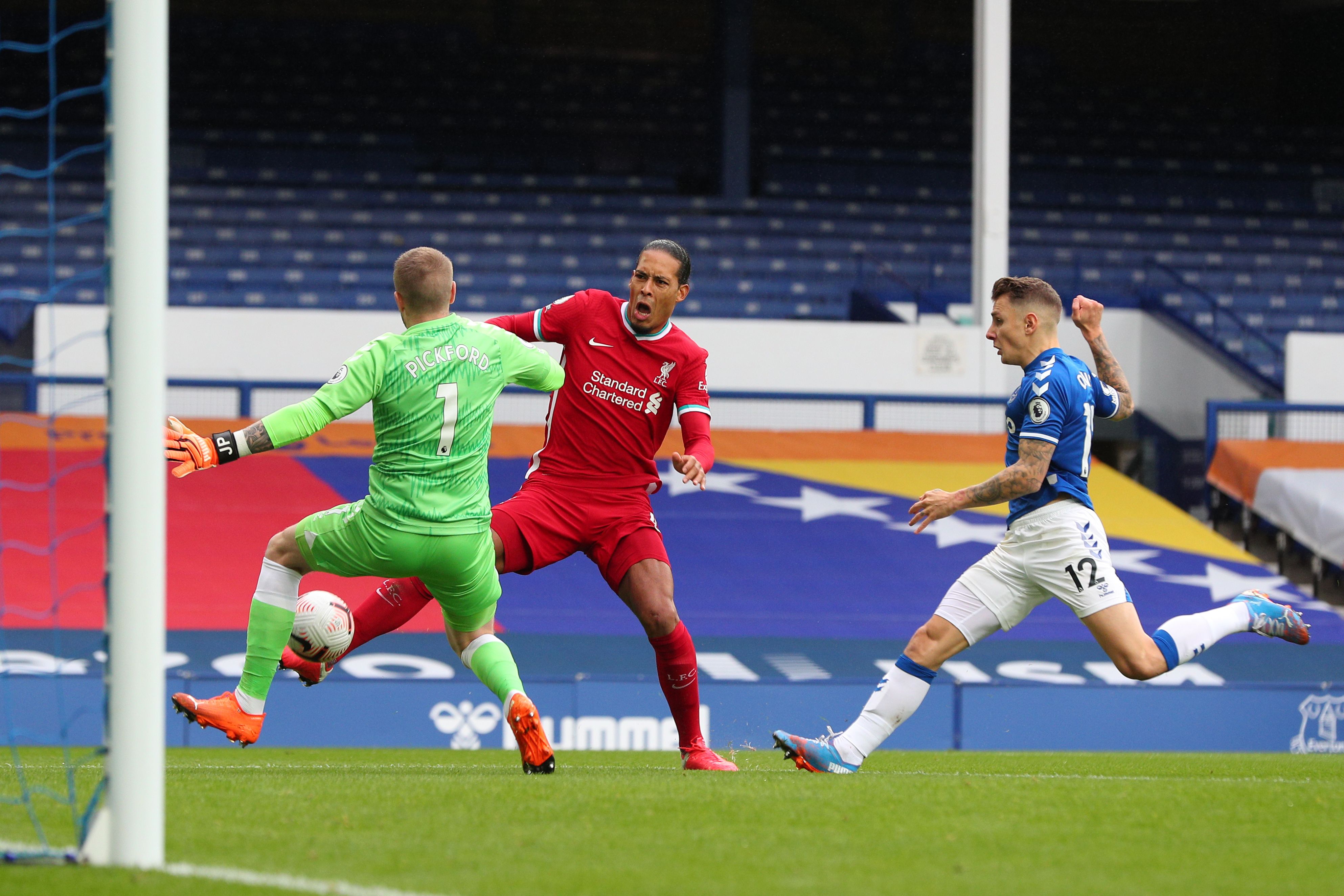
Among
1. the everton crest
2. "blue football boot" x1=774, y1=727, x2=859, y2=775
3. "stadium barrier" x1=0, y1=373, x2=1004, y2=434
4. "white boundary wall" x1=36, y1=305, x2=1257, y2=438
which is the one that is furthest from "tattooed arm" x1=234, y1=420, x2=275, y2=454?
"white boundary wall" x1=36, y1=305, x2=1257, y2=438

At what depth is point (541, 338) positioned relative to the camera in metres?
6.19

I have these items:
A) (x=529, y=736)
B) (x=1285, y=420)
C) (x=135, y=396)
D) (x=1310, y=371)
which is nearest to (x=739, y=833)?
(x=529, y=736)

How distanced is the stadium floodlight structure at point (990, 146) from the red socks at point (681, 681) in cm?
1094

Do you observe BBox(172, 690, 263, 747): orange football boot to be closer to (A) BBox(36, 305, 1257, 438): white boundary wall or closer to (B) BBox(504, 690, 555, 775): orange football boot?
(B) BBox(504, 690, 555, 775): orange football boot

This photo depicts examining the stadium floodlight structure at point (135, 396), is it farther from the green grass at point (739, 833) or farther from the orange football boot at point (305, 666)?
the orange football boot at point (305, 666)

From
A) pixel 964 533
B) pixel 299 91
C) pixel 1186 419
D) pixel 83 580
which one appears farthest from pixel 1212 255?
pixel 83 580

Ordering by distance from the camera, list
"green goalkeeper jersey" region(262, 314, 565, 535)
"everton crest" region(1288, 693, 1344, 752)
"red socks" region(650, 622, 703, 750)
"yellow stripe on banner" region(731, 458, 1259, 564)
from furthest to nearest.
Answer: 1. "yellow stripe on banner" region(731, 458, 1259, 564)
2. "everton crest" region(1288, 693, 1344, 752)
3. "red socks" region(650, 622, 703, 750)
4. "green goalkeeper jersey" region(262, 314, 565, 535)

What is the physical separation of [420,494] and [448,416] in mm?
288

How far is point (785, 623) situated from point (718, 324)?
17.7ft

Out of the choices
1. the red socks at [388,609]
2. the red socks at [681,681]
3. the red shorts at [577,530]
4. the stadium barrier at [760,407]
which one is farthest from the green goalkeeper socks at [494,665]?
the stadium barrier at [760,407]

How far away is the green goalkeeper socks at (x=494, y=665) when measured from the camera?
520 centimetres

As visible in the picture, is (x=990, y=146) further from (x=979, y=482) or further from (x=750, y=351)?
(x=979, y=482)

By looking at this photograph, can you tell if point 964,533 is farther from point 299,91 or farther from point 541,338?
point 299,91

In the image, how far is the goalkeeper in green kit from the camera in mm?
4957
